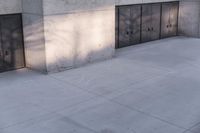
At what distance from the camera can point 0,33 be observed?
28.1 ft

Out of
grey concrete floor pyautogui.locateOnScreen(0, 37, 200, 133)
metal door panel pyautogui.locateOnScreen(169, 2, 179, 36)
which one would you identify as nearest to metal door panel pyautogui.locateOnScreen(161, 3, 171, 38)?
metal door panel pyautogui.locateOnScreen(169, 2, 179, 36)

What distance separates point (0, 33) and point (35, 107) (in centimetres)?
305

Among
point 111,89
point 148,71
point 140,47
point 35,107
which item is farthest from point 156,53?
point 35,107

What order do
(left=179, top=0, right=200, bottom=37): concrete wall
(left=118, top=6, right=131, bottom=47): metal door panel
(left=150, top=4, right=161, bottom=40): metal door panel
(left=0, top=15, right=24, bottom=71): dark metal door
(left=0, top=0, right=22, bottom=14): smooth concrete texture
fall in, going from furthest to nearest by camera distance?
(left=179, top=0, right=200, bottom=37): concrete wall < (left=150, top=4, right=161, bottom=40): metal door panel < (left=118, top=6, right=131, bottom=47): metal door panel < (left=0, top=15, right=24, bottom=71): dark metal door < (left=0, top=0, right=22, bottom=14): smooth concrete texture

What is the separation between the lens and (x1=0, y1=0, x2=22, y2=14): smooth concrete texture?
8477mm

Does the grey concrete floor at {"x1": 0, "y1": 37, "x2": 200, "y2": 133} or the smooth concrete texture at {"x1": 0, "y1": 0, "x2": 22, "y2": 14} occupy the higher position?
the smooth concrete texture at {"x1": 0, "y1": 0, "x2": 22, "y2": 14}

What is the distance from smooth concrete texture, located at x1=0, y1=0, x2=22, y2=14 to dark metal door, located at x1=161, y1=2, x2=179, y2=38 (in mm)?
6729

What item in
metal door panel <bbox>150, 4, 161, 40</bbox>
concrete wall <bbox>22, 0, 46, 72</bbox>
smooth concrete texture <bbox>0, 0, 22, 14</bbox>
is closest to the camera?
concrete wall <bbox>22, 0, 46, 72</bbox>

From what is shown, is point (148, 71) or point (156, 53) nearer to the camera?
point (148, 71)

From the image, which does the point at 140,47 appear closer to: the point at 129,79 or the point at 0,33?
the point at 129,79

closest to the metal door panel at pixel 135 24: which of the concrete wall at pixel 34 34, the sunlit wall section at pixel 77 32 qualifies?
the sunlit wall section at pixel 77 32

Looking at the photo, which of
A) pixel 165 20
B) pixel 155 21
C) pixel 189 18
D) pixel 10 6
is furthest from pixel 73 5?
pixel 189 18

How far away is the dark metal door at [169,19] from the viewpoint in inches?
531

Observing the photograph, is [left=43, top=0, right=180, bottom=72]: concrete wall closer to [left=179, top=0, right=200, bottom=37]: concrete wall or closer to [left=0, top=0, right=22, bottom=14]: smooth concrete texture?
[left=0, top=0, right=22, bottom=14]: smooth concrete texture
